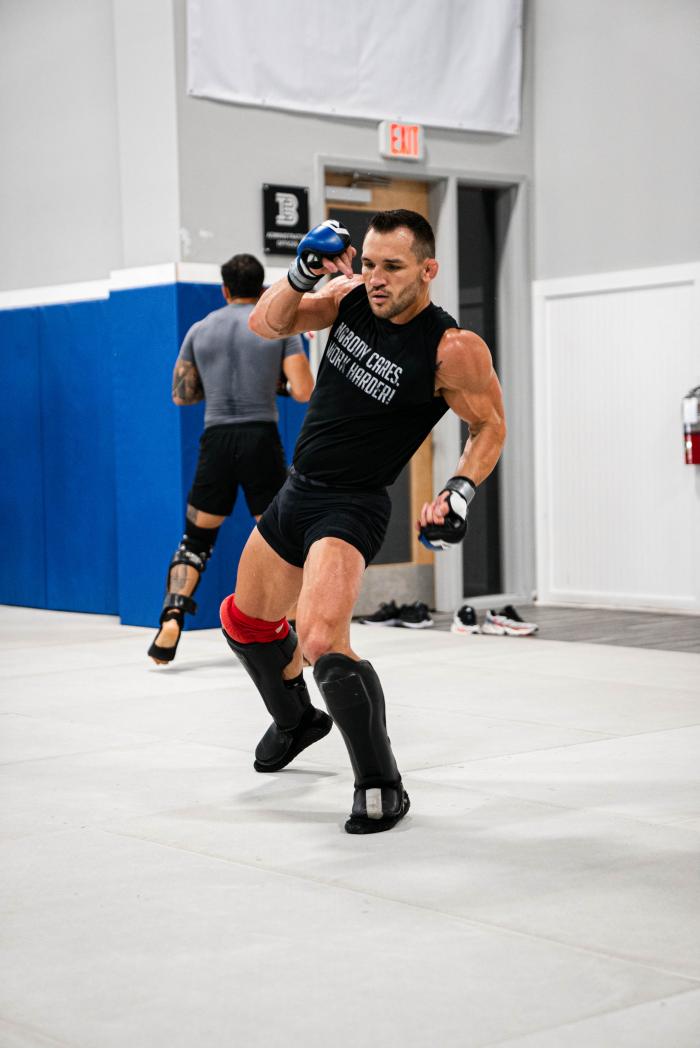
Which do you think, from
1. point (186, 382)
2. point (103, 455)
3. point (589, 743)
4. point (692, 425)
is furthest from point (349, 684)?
point (103, 455)

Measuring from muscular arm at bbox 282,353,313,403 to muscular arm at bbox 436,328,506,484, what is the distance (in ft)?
10.6

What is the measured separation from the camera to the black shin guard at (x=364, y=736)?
173 inches

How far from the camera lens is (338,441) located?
479cm

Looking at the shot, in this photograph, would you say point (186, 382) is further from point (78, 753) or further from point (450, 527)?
point (450, 527)

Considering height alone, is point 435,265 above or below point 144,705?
above

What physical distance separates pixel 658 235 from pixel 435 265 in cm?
594

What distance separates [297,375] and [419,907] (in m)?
4.68

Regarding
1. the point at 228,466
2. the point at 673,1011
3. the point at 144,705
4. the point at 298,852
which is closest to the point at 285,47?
the point at 228,466

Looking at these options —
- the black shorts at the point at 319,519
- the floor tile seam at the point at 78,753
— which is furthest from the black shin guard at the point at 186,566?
the black shorts at the point at 319,519

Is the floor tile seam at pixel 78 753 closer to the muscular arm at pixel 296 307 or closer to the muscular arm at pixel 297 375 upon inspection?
the muscular arm at pixel 296 307

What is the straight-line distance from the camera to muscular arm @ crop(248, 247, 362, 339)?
4.72m

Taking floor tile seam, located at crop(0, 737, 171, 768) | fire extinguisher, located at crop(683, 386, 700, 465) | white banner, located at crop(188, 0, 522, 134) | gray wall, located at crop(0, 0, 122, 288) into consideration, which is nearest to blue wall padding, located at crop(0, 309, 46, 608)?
gray wall, located at crop(0, 0, 122, 288)

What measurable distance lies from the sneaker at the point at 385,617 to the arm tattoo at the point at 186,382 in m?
2.41

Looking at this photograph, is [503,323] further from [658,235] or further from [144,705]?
[144,705]
